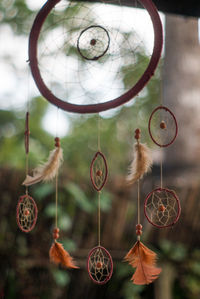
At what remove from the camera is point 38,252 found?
2.07 metres

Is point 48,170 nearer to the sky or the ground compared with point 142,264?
nearer to the sky

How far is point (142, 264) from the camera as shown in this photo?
86 centimetres

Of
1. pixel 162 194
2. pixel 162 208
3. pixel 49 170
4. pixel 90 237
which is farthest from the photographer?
pixel 90 237

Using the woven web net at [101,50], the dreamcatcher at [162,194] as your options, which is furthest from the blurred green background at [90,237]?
the woven web net at [101,50]

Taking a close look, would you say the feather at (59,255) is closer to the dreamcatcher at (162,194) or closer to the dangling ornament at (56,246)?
the dangling ornament at (56,246)

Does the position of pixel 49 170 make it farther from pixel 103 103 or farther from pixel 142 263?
pixel 142 263

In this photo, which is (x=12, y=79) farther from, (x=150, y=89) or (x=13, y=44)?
(x=150, y=89)

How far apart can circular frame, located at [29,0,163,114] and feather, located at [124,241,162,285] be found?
0.34 m

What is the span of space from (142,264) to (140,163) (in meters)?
0.24

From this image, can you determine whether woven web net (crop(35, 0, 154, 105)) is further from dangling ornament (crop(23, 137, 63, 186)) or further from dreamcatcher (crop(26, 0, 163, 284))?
dangling ornament (crop(23, 137, 63, 186))

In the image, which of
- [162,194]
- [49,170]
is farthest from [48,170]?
[162,194]

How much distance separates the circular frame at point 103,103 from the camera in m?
0.87

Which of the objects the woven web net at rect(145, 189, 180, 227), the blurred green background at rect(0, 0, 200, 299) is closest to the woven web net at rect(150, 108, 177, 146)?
the blurred green background at rect(0, 0, 200, 299)

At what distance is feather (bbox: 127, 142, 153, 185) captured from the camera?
898 mm
